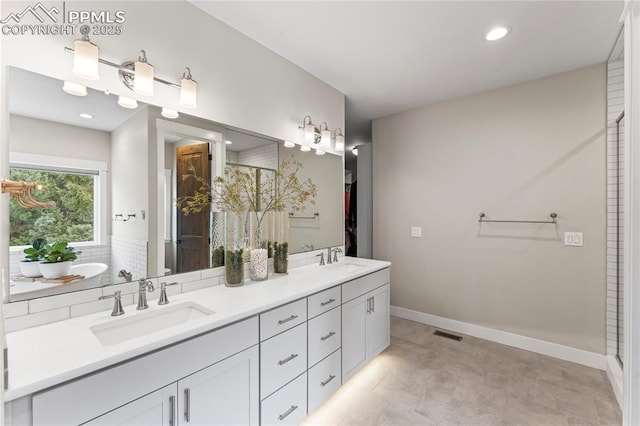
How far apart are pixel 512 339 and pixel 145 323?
3236 mm

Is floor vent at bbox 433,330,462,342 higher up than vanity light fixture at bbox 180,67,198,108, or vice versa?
vanity light fixture at bbox 180,67,198,108

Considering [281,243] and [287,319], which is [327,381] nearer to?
[287,319]

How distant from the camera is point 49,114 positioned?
50.2 inches

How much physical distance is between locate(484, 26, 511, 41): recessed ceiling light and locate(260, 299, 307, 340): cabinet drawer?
7.49 ft

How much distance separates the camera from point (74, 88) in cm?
132

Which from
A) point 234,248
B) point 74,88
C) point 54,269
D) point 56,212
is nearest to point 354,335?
point 234,248

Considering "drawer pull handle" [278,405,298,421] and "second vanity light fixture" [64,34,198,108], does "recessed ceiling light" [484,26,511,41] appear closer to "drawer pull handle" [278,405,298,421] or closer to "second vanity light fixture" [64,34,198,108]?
"second vanity light fixture" [64,34,198,108]

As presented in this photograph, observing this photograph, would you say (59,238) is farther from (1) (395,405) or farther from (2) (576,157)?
(2) (576,157)

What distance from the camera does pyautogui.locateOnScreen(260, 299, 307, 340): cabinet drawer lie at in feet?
4.85

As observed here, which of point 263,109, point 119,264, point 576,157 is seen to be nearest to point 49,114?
point 119,264

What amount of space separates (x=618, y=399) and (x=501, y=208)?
65.5 inches

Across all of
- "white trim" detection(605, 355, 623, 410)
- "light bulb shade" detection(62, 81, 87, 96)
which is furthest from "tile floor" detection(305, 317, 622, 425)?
"light bulb shade" detection(62, 81, 87, 96)

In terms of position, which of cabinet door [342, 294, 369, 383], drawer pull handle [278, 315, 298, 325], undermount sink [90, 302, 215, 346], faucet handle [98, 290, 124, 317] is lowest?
cabinet door [342, 294, 369, 383]

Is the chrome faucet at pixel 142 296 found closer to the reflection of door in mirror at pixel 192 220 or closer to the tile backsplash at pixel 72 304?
the tile backsplash at pixel 72 304
